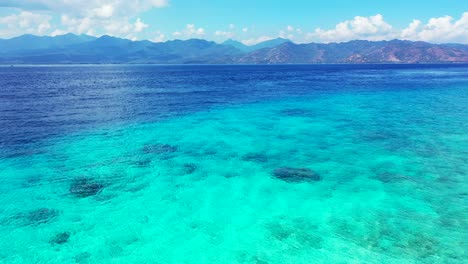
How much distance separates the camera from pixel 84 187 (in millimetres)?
21812

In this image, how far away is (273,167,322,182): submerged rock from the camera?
23453mm

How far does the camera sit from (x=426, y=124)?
40.6 metres

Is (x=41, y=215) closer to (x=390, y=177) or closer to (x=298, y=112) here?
(x=390, y=177)

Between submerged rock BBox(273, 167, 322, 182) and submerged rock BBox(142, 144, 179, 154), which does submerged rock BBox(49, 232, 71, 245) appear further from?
submerged rock BBox(273, 167, 322, 182)

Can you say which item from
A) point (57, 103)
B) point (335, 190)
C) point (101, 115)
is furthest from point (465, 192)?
point (57, 103)

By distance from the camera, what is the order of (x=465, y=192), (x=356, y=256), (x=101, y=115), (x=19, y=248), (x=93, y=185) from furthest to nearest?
(x=101, y=115), (x=93, y=185), (x=465, y=192), (x=19, y=248), (x=356, y=256)

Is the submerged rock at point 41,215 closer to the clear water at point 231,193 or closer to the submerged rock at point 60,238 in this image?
the clear water at point 231,193

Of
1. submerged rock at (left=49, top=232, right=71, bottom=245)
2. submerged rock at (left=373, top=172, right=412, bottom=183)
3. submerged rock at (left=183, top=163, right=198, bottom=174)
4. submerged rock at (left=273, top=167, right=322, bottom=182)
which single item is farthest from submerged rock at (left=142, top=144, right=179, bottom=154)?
submerged rock at (left=373, top=172, right=412, bottom=183)

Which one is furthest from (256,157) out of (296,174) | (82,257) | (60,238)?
(82,257)

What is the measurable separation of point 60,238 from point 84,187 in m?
6.32

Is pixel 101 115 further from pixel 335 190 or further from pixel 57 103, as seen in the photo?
pixel 335 190

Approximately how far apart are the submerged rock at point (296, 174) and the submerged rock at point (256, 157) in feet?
9.20

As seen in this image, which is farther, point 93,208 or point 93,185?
point 93,185

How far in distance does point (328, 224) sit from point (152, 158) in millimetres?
17030
